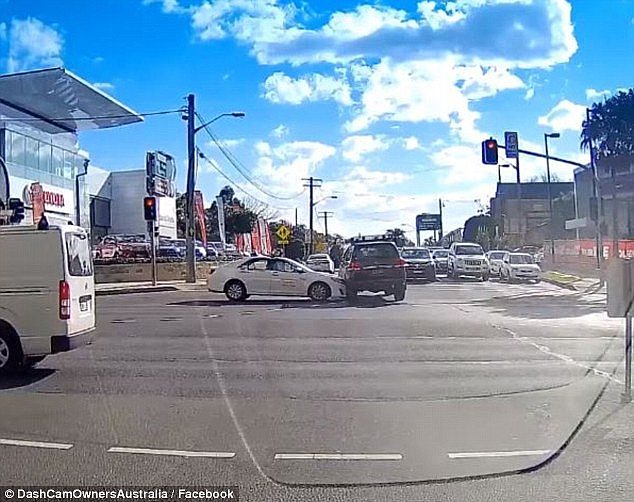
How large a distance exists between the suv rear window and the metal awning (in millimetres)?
32779

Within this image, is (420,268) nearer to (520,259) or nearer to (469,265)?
(469,265)

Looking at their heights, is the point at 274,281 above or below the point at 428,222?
below

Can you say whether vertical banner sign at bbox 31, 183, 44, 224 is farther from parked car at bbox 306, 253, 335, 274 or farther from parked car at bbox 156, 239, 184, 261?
parked car at bbox 306, 253, 335, 274

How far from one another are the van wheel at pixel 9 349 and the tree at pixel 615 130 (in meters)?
51.6

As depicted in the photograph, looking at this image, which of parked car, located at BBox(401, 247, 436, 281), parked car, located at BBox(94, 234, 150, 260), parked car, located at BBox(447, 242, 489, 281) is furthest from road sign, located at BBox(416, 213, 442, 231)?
parked car, located at BBox(401, 247, 436, 281)

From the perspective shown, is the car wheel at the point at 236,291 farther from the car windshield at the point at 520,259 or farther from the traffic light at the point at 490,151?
the car windshield at the point at 520,259

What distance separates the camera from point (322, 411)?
8.94 meters

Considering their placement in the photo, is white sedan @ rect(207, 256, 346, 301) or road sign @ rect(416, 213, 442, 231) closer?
white sedan @ rect(207, 256, 346, 301)

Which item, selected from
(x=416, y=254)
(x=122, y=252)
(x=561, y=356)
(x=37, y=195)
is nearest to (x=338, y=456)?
(x=561, y=356)

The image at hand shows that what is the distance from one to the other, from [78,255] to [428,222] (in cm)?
11853

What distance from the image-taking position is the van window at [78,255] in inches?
450

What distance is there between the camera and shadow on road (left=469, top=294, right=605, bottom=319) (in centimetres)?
2091

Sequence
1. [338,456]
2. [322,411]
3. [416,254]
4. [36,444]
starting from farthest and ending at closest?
1. [416,254]
2. [322,411]
3. [36,444]
4. [338,456]

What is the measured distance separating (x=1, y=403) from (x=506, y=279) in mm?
34922
